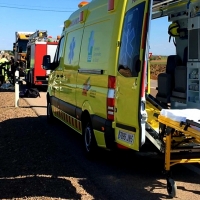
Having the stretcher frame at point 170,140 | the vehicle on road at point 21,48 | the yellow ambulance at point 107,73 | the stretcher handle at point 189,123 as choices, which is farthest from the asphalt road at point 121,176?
the vehicle on road at point 21,48

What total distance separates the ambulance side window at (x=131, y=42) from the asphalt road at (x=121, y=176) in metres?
1.25

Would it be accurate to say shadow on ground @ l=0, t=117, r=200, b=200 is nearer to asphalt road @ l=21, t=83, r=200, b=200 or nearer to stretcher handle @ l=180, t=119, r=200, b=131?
asphalt road @ l=21, t=83, r=200, b=200

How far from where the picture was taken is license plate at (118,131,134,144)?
5.37 metres

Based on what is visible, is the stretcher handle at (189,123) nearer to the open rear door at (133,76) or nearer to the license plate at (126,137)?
the open rear door at (133,76)

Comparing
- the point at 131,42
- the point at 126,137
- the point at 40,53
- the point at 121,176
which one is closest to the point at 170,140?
the point at 126,137

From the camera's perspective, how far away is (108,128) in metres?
5.91

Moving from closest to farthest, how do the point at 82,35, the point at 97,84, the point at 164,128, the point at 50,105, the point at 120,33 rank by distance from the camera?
the point at 164,128 → the point at 120,33 → the point at 97,84 → the point at 82,35 → the point at 50,105

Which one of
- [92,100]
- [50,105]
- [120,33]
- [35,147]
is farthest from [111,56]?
[50,105]

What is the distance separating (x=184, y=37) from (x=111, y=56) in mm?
2816

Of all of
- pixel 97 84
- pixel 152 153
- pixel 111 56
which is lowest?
pixel 152 153

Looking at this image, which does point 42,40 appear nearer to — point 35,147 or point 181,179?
point 35,147

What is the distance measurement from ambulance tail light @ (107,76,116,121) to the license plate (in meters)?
0.32

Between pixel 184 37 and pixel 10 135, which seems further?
pixel 10 135

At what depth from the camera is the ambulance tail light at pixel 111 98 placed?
5.82 metres
